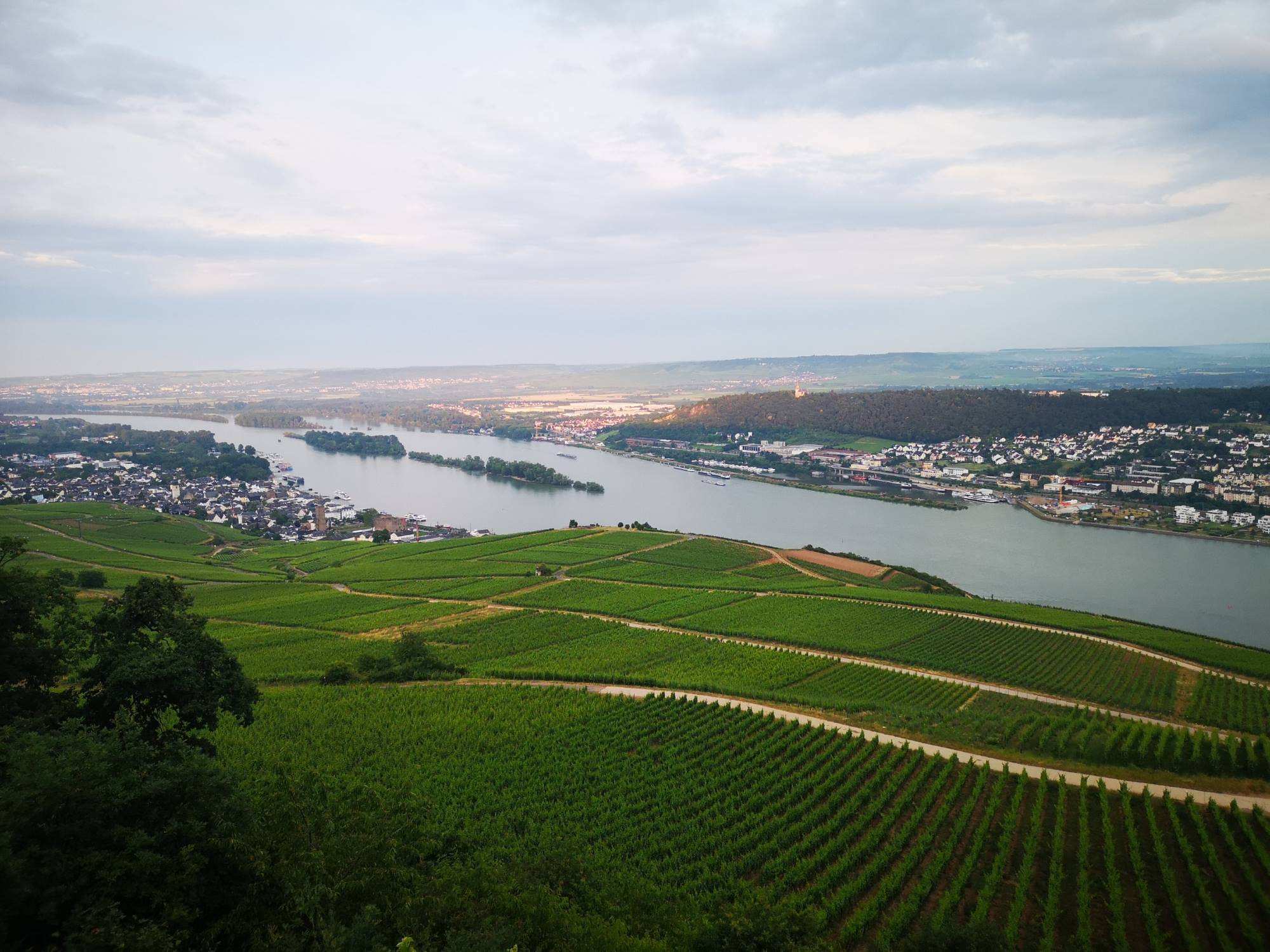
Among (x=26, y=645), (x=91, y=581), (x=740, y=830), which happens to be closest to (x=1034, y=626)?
(x=740, y=830)

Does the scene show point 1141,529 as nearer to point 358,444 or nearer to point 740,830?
point 740,830

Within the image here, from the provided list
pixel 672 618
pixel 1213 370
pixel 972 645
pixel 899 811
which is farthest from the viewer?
pixel 1213 370

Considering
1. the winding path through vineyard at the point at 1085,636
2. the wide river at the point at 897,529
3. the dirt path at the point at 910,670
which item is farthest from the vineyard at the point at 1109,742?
the wide river at the point at 897,529

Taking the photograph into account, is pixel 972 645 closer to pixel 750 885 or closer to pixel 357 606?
pixel 750 885

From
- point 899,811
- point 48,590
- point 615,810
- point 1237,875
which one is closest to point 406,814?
point 615,810

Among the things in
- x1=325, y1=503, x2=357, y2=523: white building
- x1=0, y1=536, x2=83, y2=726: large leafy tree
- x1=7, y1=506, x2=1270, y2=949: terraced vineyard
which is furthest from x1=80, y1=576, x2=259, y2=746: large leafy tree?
x1=325, y1=503, x2=357, y2=523: white building

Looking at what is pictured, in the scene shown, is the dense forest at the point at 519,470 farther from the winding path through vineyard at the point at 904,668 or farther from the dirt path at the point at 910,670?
the dirt path at the point at 910,670
